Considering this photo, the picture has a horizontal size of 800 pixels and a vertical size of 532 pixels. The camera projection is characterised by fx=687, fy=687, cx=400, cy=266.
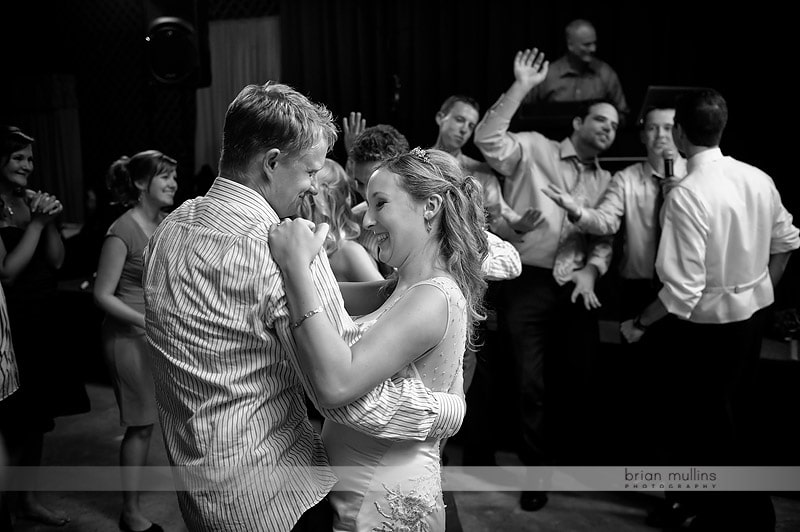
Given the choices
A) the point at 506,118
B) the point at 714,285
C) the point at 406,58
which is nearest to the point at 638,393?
the point at 714,285

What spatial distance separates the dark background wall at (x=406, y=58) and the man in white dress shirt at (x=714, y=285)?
6.26ft

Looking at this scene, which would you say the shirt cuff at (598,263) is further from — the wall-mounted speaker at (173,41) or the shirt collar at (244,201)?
the wall-mounted speaker at (173,41)

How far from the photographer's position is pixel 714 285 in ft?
7.88

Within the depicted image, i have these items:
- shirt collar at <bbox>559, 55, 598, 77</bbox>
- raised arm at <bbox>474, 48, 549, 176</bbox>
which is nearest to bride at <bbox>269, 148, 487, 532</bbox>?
raised arm at <bbox>474, 48, 549, 176</bbox>

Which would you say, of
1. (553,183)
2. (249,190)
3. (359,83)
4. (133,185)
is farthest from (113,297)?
(359,83)

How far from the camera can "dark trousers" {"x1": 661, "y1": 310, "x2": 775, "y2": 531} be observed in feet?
7.91

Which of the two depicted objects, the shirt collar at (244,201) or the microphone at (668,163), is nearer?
the shirt collar at (244,201)

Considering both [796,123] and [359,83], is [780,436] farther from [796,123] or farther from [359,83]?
[359,83]

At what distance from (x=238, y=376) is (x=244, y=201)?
292mm

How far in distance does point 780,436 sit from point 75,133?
6691 millimetres

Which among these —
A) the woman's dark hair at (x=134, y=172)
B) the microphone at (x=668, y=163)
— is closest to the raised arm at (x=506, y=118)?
the microphone at (x=668, y=163)

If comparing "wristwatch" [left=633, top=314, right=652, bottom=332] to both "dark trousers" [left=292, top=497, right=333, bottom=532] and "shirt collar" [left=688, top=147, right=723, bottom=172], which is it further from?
"dark trousers" [left=292, top=497, right=333, bottom=532]

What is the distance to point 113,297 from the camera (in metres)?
2.46

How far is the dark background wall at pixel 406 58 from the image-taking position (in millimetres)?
4516
